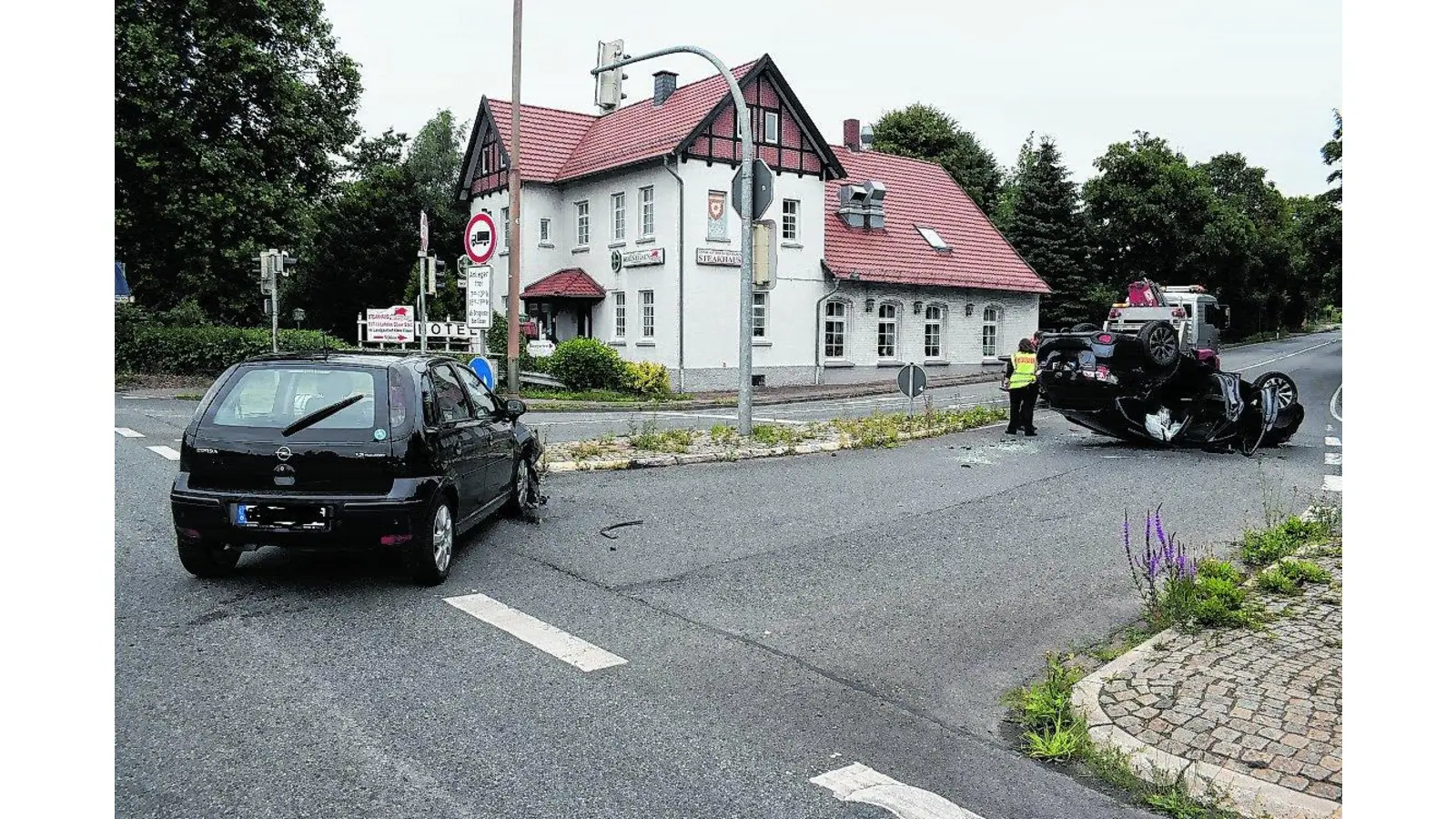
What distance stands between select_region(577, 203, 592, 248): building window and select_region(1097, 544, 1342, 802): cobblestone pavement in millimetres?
30221

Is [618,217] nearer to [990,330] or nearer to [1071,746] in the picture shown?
[990,330]

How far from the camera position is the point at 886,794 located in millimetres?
4305

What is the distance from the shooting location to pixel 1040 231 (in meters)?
48.3

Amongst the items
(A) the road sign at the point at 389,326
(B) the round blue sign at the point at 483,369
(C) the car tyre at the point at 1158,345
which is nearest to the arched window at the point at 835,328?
(A) the road sign at the point at 389,326

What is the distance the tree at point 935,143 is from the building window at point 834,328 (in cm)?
2518

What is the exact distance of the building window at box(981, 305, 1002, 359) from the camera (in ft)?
131

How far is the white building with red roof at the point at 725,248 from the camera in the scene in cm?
3125

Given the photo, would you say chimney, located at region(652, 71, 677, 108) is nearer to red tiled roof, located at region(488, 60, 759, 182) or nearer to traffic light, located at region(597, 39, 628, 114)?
red tiled roof, located at region(488, 60, 759, 182)

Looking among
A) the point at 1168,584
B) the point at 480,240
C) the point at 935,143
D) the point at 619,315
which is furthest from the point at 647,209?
→ the point at 935,143

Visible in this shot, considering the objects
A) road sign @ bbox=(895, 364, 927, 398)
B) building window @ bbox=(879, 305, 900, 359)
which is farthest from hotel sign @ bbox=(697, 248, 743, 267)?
road sign @ bbox=(895, 364, 927, 398)

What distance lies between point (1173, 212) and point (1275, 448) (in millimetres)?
42664

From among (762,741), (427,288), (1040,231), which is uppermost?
(1040,231)

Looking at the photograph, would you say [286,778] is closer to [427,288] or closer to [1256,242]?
[427,288]

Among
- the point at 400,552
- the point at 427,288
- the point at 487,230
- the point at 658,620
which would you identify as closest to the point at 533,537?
the point at 400,552
